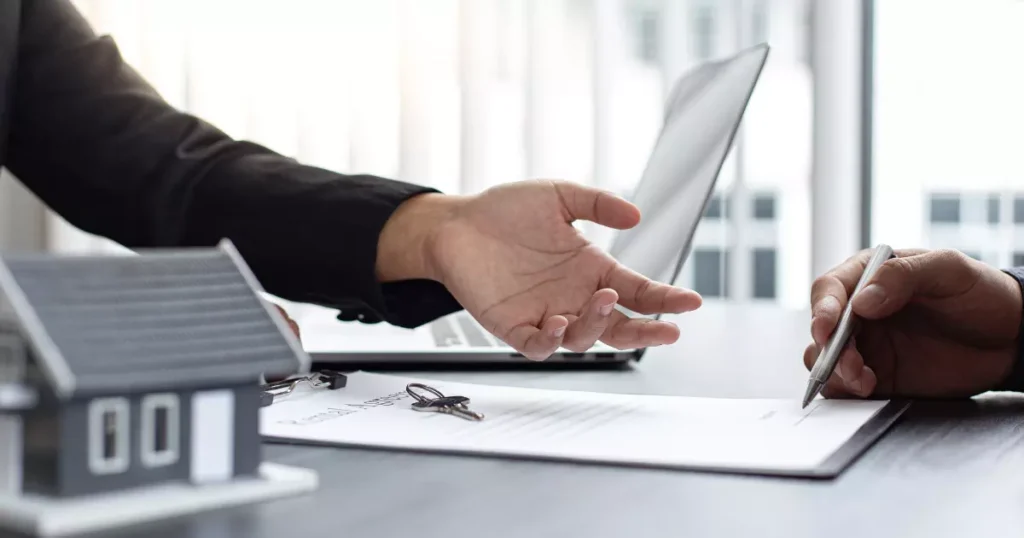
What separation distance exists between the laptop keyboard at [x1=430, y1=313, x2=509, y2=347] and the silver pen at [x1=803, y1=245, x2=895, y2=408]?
346 millimetres

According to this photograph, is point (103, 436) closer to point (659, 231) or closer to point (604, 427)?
point (604, 427)

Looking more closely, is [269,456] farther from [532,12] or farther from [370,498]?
[532,12]

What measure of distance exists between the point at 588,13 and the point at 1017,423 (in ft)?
7.75

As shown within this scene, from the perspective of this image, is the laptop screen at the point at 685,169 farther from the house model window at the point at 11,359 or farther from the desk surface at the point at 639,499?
the house model window at the point at 11,359

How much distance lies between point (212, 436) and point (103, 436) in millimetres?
44

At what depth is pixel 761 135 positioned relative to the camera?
274cm

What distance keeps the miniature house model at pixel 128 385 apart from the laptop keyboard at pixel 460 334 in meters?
0.56

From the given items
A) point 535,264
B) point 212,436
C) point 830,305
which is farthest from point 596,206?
point 212,436

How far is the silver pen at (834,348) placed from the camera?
0.69m

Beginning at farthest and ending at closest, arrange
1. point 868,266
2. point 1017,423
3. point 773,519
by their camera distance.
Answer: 1. point 868,266
2. point 1017,423
3. point 773,519

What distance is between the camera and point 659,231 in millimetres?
1049

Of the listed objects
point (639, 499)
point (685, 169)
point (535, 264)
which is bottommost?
point (639, 499)

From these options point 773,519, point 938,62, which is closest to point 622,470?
point 773,519

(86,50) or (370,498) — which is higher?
(86,50)
